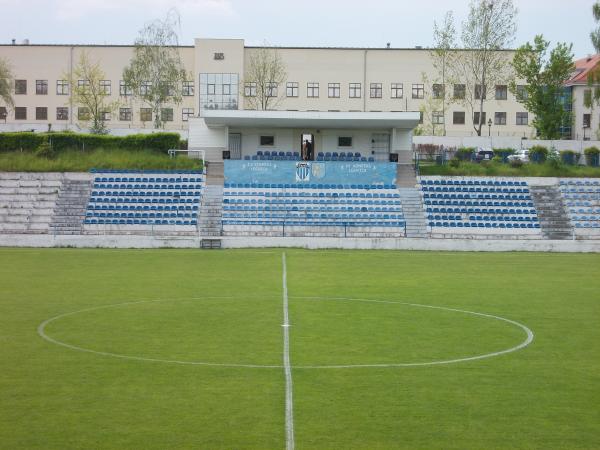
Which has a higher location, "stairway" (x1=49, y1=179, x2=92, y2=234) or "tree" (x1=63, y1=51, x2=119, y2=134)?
"tree" (x1=63, y1=51, x2=119, y2=134)

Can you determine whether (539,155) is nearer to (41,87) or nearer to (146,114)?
(146,114)

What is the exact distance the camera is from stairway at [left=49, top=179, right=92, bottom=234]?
50.5 m

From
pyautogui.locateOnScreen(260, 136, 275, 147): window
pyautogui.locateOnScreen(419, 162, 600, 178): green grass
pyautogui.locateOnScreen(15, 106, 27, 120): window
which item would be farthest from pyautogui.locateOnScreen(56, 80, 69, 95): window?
pyautogui.locateOnScreen(419, 162, 600, 178): green grass

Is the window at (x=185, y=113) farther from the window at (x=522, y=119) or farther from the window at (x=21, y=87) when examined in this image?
the window at (x=522, y=119)

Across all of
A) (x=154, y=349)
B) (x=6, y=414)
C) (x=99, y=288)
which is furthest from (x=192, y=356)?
(x=99, y=288)

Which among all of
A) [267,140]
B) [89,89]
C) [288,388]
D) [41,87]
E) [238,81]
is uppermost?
[238,81]

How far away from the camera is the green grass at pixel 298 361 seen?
45.8ft

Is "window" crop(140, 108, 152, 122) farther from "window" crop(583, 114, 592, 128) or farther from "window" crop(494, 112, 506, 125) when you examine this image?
"window" crop(583, 114, 592, 128)

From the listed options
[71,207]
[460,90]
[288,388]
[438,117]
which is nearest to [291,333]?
[288,388]

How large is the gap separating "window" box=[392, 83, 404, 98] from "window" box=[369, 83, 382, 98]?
1624 millimetres

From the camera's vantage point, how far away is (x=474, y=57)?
277ft

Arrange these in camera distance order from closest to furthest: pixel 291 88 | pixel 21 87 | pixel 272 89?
1. pixel 272 89
2. pixel 291 88
3. pixel 21 87

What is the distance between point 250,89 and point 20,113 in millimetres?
27203

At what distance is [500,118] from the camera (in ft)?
335
